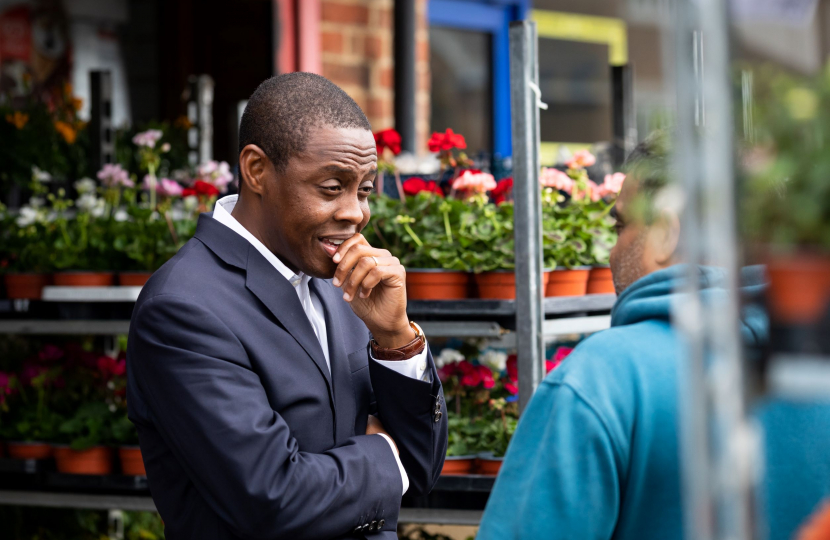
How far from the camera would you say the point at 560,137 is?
769 centimetres

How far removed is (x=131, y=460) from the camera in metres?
3.10

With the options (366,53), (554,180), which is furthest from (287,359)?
(366,53)

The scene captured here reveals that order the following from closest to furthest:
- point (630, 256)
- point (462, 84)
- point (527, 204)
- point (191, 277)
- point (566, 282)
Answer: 1. point (630, 256)
2. point (191, 277)
3. point (527, 204)
4. point (566, 282)
5. point (462, 84)

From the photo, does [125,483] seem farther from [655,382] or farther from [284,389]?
[655,382]

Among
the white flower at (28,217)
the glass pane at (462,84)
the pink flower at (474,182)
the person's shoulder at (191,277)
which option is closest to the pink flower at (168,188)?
the white flower at (28,217)

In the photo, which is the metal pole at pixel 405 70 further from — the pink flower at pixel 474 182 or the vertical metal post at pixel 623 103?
the pink flower at pixel 474 182

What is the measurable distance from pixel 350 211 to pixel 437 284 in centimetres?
110

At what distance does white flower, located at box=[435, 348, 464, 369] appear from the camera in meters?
3.10

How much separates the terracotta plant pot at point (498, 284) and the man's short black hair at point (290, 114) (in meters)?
1.10

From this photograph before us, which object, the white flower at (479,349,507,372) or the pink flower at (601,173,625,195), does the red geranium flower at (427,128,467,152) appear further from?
the white flower at (479,349,507,372)

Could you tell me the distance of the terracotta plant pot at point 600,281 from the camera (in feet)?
10.1

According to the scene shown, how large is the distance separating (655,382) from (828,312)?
27.2 inches

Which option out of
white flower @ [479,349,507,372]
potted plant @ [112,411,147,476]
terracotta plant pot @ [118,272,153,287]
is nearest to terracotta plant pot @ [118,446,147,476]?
potted plant @ [112,411,147,476]

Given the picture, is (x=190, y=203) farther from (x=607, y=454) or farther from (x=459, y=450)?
(x=607, y=454)
